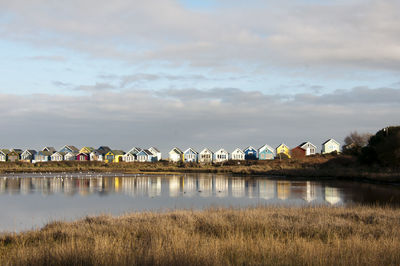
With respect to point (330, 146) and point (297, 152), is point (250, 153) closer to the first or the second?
point (297, 152)

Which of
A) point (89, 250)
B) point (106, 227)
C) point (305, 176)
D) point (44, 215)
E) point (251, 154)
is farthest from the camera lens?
point (251, 154)

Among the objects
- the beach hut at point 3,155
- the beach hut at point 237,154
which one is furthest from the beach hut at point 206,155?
the beach hut at point 3,155

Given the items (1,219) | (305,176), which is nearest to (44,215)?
(1,219)

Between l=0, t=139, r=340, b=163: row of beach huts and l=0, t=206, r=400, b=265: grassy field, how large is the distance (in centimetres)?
8037

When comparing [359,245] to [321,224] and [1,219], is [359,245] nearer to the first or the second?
[321,224]

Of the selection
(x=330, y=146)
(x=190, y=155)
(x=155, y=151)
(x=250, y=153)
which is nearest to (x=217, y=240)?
(x=250, y=153)

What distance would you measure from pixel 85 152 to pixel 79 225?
9542 cm

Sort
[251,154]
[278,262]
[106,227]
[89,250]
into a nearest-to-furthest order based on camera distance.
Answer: [278,262] < [89,250] < [106,227] < [251,154]

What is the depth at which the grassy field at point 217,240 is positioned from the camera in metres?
8.45

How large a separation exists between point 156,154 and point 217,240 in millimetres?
99031

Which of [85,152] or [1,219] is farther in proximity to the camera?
→ [85,152]

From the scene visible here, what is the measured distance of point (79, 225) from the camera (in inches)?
553

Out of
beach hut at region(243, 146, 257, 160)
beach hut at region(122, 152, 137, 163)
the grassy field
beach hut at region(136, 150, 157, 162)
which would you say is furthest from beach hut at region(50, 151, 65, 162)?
the grassy field

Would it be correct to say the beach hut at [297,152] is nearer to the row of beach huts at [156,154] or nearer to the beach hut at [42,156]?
the row of beach huts at [156,154]
